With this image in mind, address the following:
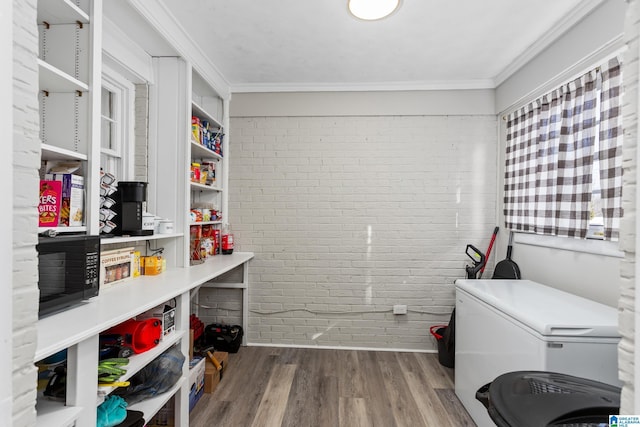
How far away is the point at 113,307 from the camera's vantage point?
1.43 m

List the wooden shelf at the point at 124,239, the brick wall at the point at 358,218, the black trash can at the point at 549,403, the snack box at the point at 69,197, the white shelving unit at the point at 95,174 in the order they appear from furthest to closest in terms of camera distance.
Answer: the brick wall at the point at 358,218 → the wooden shelf at the point at 124,239 → the snack box at the point at 69,197 → the white shelving unit at the point at 95,174 → the black trash can at the point at 549,403

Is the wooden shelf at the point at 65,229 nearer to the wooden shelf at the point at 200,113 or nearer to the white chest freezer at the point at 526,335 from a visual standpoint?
the wooden shelf at the point at 200,113

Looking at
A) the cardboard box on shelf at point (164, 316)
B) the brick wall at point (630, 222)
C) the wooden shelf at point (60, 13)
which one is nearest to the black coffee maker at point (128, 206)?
the cardboard box on shelf at point (164, 316)

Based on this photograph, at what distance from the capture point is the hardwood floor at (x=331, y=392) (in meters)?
2.12

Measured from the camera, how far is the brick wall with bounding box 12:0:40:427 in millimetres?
694

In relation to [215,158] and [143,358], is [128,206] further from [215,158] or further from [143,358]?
[215,158]

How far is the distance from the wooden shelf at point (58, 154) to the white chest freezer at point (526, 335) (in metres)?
2.23

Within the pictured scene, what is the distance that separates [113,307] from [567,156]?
282cm

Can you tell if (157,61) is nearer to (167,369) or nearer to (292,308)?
(167,369)

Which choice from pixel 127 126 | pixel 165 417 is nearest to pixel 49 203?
pixel 127 126

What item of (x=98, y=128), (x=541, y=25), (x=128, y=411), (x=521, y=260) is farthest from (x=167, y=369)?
(x=541, y=25)

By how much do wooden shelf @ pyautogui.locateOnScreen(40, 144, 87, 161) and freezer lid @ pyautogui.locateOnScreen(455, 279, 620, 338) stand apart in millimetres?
2228

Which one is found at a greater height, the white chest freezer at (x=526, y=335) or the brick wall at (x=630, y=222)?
the brick wall at (x=630, y=222)

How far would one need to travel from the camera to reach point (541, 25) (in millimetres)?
2188
